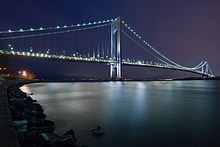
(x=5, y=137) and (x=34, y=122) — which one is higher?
(x=5, y=137)

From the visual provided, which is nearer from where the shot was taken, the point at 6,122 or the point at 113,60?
the point at 6,122

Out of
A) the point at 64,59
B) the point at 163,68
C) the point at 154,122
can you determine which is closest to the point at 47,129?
the point at 154,122

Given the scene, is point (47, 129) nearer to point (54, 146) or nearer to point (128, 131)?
point (54, 146)

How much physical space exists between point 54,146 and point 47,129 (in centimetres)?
164

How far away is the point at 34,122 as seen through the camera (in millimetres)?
3996

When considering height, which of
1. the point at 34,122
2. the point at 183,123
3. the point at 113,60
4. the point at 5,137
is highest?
the point at 113,60

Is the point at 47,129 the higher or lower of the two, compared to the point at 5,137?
lower

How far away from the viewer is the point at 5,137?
2.26 metres

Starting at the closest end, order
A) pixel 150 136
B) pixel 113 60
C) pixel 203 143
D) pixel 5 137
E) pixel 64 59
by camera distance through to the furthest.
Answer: pixel 5 137
pixel 203 143
pixel 150 136
pixel 64 59
pixel 113 60

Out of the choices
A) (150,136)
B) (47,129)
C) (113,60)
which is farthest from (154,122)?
(113,60)

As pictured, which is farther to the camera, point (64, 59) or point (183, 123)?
point (64, 59)

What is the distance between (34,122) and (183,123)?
4950 mm

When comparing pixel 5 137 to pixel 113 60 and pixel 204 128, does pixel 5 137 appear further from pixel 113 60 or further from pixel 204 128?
pixel 113 60

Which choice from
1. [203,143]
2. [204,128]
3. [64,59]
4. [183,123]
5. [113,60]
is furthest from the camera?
[113,60]
